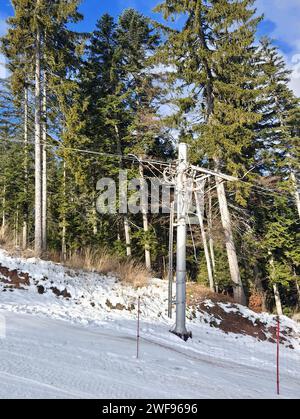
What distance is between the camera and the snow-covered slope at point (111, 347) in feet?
14.0

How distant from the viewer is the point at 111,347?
253 inches

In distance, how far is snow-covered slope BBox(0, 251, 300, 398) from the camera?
427 cm

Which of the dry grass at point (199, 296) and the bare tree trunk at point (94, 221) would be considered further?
the bare tree trunk at point (94, 221)

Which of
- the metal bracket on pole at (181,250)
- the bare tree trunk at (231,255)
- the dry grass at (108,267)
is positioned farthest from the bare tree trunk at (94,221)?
the metal bracket on pole at (181,250)

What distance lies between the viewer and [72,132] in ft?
49.8

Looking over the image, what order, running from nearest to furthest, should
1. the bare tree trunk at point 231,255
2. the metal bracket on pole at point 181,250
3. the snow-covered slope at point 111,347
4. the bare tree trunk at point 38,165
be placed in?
the snow-covered slope at point 111,347, the metal bracket on pole at point 181,250, the bare tree trunk at point 38,165, the bare tree trunk at point 231,255

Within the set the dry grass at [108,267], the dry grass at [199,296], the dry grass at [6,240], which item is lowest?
the dry grass at [199,296]

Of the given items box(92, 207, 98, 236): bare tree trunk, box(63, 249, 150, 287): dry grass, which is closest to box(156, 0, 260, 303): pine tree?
box(63, 249, 150, 287): dry grass

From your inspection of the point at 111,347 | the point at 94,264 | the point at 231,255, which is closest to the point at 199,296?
the point at 231,255

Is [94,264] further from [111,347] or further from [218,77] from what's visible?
[218,77]

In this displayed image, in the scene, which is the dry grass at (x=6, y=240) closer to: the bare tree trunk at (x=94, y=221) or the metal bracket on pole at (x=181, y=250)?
the metal bracket on pole at (x=181, y=250)

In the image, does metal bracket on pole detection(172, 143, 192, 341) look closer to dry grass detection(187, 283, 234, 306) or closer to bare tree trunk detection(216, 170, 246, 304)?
dry grass detection(187, 283, 234, 306)

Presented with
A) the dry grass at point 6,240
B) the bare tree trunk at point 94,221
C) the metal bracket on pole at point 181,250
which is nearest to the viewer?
the metal bracket on pole at point 181,250
